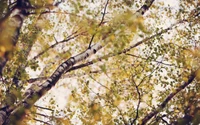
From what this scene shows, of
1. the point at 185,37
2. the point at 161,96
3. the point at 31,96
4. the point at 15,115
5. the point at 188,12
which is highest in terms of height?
the point at 188,12

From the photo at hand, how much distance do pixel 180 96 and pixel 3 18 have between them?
13.7ft

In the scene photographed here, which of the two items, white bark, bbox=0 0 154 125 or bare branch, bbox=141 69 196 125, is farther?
bare branch, bbox=141 69 196 125

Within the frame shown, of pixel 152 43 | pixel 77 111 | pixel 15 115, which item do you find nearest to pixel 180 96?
pixel 152 43

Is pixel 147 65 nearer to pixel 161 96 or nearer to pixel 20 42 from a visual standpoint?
pixel 161 96

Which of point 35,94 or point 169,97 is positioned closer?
point 35,94

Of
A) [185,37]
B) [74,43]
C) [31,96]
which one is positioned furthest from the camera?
[74,43]

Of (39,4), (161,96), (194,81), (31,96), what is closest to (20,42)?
(31,96)

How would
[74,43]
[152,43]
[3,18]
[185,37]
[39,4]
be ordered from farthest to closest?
[74,43], [185,37], [152,43], [39,4], [3,18]

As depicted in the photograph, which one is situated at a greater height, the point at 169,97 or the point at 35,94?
the point at 169,97

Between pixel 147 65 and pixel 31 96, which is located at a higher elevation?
pixel 147 65

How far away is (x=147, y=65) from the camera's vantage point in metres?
6.46

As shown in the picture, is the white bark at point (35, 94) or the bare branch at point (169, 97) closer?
the white bark at point (35, 94)

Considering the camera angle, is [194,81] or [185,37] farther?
[185,37]

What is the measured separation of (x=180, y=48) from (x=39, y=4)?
4.54 m
